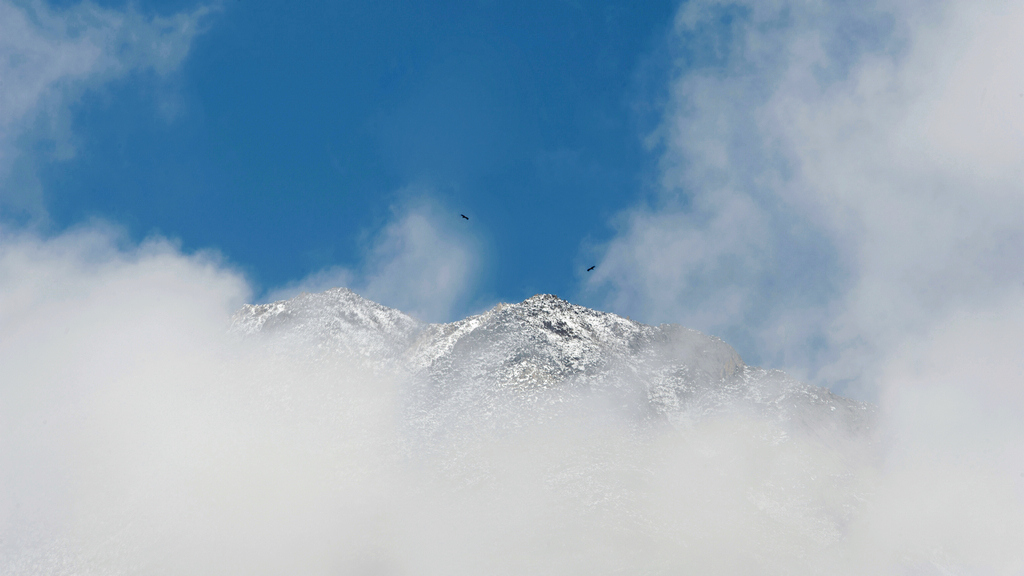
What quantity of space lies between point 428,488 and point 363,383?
23.3 metres

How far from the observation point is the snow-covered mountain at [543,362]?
283 ft

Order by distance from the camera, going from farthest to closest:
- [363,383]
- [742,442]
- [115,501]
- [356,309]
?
[356,309], [363,383], [742,442], [115,501]

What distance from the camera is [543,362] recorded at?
89.4 meters

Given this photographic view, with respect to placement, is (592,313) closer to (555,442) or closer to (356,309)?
(555,442)

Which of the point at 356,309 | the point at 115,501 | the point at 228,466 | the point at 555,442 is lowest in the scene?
the point at 115,501

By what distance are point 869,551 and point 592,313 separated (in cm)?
5089

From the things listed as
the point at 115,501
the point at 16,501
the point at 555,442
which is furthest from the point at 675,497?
the point at 16,501

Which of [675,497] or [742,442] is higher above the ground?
[742,442]

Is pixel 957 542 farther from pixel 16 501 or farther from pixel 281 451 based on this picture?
pixel 16 501

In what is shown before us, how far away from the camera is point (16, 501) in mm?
72125

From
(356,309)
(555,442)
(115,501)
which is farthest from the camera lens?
(356,309)

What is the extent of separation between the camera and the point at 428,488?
238 ft

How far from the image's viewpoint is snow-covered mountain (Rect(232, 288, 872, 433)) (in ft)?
283

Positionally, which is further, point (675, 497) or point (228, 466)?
point (228, 466)
